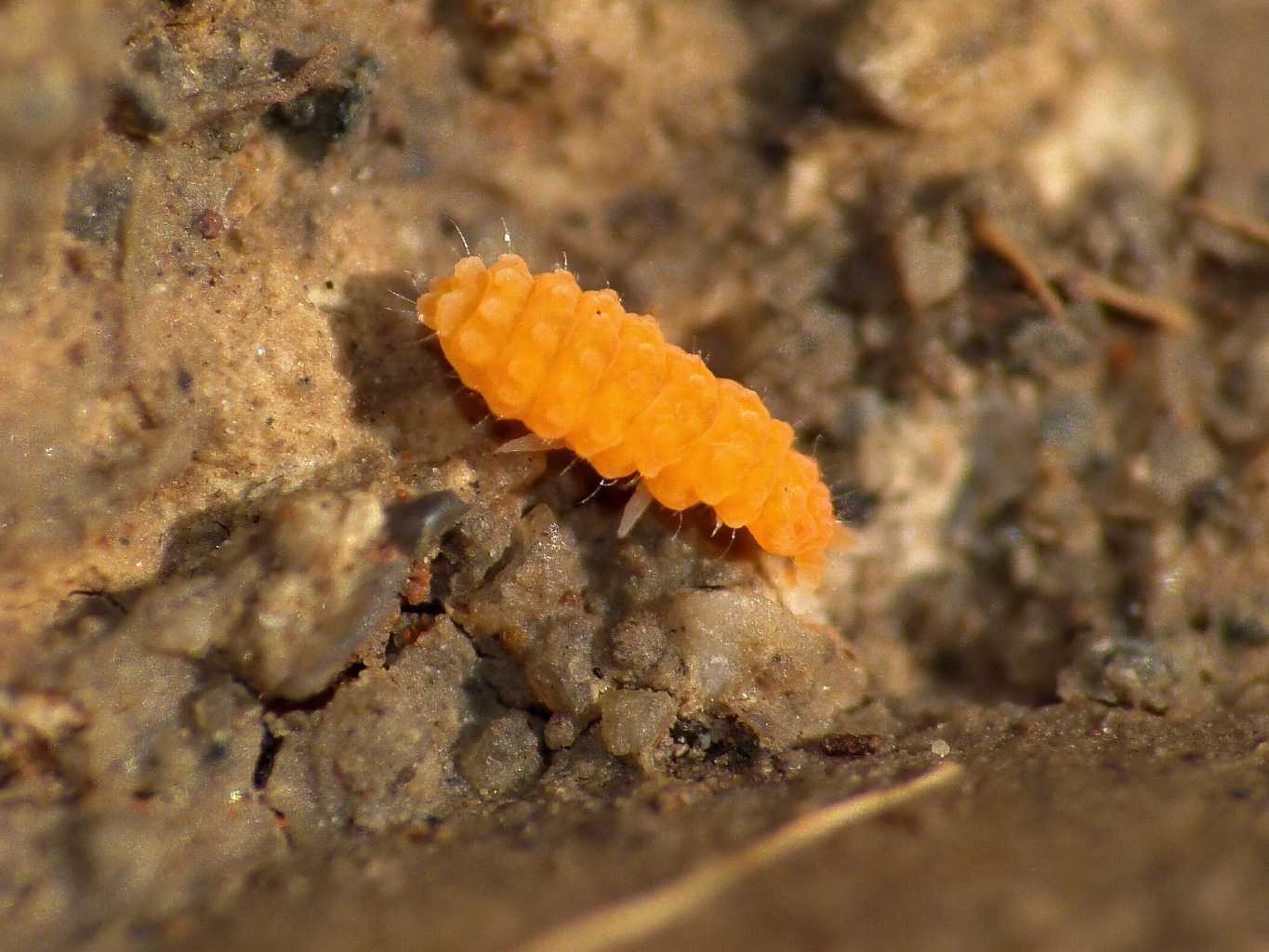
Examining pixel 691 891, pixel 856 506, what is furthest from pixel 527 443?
pixel 691 891

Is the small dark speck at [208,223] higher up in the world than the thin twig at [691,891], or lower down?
higher up

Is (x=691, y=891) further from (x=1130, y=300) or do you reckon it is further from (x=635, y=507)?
(x=1130, y=300)

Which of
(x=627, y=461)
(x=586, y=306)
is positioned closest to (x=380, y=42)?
(x=586, y=306)

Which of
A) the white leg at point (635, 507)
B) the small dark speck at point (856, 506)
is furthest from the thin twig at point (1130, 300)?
the white leg at point (635, 507)

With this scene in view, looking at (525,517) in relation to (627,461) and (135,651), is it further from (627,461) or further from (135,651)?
(135,651)

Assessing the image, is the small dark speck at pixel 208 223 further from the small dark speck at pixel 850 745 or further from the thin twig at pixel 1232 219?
the thin twig at pixel 1232 219
